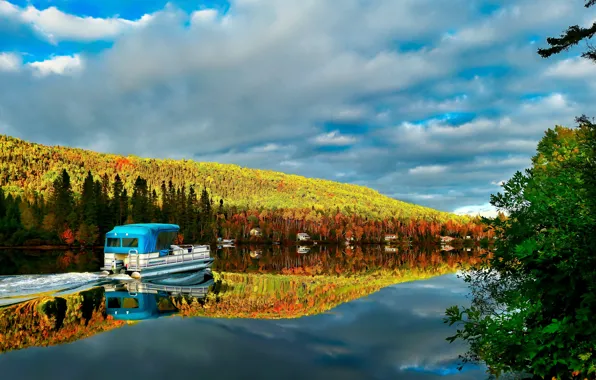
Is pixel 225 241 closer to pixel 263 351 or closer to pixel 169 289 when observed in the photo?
pixel 169 289

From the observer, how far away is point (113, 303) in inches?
1332

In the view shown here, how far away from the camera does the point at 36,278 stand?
39.2m

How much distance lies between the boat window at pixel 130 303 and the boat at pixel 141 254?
1070 centimetres

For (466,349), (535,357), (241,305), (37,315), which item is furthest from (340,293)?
(535,357)

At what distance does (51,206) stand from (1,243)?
17636 millimetres

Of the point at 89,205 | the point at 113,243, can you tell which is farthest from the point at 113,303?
the point at 89,205

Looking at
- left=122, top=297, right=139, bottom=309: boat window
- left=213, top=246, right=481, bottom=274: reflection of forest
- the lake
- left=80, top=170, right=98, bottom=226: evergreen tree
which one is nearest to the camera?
the lake

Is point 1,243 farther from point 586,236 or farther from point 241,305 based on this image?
point 586,236

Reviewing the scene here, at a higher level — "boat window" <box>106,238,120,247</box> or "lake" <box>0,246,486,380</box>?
"boat window" <box>106,238,120,247</box>

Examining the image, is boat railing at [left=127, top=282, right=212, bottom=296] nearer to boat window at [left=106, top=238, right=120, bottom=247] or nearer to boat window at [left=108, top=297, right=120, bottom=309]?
boat window at [left=108, top=297, right=120, bottom=309]

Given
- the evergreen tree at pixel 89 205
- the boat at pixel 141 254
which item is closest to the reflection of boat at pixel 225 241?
the evergreen tree at pixel 89 205

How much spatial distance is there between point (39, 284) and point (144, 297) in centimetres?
925

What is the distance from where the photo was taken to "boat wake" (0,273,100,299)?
34.2 meters

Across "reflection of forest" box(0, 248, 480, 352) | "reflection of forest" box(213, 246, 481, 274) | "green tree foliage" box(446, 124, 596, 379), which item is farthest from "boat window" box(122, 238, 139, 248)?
"green tree foliage" box(446, 124, 596, 379)
